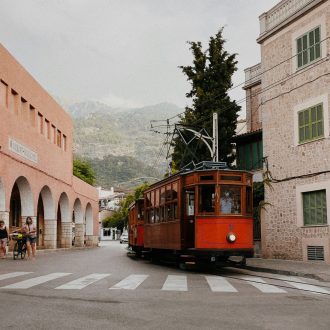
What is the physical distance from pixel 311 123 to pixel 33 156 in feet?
55.1

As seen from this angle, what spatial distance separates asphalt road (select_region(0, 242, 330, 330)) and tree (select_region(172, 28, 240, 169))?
1621cm

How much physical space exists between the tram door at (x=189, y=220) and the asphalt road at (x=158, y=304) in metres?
3.34

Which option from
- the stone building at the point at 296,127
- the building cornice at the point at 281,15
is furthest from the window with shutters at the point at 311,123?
the building cornice at the point at 281,15

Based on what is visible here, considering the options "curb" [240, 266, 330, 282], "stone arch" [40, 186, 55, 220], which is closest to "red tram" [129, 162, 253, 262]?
"curb" [240, 266, 330, 282]

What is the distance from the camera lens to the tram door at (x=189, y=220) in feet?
52.1

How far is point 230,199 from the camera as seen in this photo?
15695 mm

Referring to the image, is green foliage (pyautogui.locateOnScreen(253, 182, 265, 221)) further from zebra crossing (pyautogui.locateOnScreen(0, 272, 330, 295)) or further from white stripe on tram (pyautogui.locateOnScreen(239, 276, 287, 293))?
white stripe on tram (pyautogui.locateOnScreen(239, 276, 287, 293))

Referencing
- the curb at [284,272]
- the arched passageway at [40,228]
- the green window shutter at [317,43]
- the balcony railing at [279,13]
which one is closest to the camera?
the curb at [284,272]

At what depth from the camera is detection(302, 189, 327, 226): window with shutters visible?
64.3 feet

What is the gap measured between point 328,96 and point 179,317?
45.8 ft

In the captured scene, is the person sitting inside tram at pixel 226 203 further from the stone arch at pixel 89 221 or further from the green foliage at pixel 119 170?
the green foliage at pixel 119 170

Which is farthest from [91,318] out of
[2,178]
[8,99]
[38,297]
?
[8,99]

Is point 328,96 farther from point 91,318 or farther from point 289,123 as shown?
point 91,318

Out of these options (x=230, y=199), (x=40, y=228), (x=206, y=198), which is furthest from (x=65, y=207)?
(x=230, y=199)
